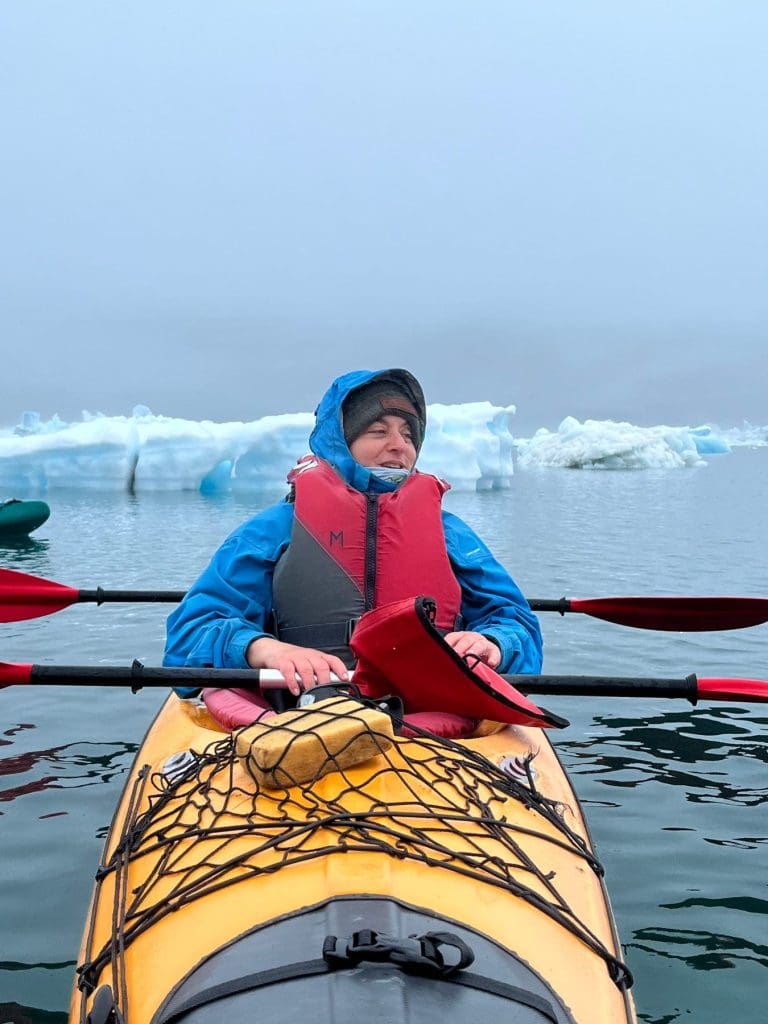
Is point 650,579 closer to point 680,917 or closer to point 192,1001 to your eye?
point 680,917

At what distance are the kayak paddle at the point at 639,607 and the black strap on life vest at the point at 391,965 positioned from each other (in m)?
2.83

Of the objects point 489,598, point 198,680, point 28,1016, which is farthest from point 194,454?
point 28,1016

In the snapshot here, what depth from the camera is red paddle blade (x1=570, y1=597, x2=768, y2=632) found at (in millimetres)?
3908

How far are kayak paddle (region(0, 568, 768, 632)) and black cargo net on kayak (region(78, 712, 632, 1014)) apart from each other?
78.8 inches

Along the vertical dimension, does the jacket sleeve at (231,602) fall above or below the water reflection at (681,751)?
above

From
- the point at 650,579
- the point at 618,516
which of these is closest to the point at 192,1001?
the point at 650,579

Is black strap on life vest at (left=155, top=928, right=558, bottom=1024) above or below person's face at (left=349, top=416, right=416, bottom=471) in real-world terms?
below

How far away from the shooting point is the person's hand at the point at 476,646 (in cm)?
256

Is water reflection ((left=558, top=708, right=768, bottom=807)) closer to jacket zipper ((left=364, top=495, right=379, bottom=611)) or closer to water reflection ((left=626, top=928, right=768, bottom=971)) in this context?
water reflection ((left=626, top=928, right=768, bottom=971))

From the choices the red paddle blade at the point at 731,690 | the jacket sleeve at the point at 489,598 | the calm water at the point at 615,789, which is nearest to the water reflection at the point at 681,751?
the calm water at the point at 615,789

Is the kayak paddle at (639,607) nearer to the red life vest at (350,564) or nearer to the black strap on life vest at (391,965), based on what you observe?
the red life vest at (350,564)

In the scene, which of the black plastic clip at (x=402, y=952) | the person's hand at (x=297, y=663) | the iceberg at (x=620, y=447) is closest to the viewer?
the black plastic clip at (x=402, y=952)

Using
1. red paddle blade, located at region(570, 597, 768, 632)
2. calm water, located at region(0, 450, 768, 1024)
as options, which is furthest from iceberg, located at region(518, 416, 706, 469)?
Result: red paddle blade, located at region(570, 597, 768, 632)

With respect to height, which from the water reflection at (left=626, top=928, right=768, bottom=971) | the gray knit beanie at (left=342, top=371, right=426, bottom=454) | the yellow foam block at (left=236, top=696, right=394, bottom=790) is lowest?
the water reflection at (left=626, top=928, right=768, bottom=971)
